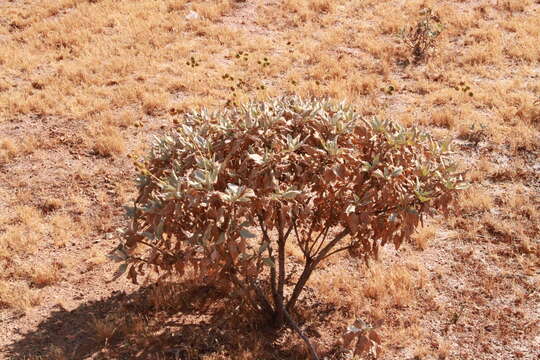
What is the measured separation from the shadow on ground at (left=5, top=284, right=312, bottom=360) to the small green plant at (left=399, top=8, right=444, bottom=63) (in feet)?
24.5

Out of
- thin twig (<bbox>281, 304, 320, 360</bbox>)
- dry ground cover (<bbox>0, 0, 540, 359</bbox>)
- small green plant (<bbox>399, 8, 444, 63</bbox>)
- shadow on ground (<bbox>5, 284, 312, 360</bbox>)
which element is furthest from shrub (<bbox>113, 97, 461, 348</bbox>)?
small green plant (<bbox>399, 8, 444, 63</bbox>)

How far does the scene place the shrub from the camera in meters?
3.75

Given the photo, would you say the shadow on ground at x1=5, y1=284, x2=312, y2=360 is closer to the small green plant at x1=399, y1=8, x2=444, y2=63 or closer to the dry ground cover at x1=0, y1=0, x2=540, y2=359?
the dry ground cover at x1=0, y1=0, x2=540, y2=359

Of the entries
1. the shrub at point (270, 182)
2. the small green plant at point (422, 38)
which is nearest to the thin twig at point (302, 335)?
the shrub at point (270, 182)

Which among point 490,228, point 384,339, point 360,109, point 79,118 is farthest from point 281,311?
point 79,118

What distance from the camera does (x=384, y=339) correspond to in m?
4.99

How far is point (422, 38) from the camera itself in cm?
1113

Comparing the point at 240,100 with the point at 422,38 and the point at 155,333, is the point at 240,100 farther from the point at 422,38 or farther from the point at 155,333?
the point at 155,333

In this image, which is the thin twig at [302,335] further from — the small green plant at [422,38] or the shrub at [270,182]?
the small green plant at [422,38]

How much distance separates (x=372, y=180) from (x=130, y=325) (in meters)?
2.59

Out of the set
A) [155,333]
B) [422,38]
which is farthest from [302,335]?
[422,38]

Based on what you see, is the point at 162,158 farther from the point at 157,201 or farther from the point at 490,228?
the point at 490,228

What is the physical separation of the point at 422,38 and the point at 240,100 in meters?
4.52

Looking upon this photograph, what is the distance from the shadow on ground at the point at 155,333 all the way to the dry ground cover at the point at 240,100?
18mm
